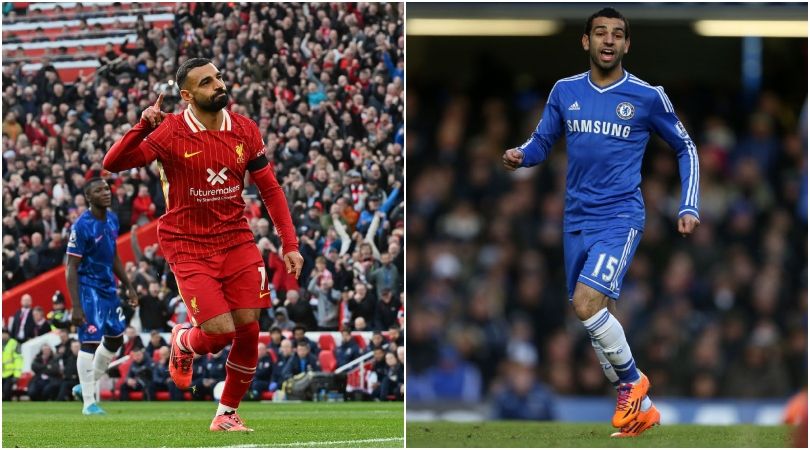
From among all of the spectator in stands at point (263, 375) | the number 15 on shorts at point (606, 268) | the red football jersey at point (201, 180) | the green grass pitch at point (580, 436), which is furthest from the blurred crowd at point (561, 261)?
the red football jersey at point (201, 180)

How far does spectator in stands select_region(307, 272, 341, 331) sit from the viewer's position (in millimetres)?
11688

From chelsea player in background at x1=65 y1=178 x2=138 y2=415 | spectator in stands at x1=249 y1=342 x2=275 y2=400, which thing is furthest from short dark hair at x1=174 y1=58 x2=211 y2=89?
spectator in stands at x1=249 y1=342 x2=275 y2=400

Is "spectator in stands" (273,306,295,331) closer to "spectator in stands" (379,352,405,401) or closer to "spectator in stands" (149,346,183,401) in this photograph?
"spectator in stands" (379,352,405,401)

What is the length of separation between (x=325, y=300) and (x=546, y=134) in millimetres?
4993

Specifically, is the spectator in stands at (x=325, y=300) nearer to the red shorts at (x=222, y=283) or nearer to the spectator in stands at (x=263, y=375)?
the spectator in stands at (x=263, y=375)

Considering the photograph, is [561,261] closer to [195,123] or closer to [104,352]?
[104,352]

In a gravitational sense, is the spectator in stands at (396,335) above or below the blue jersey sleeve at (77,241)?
below

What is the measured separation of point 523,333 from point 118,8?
6177mm

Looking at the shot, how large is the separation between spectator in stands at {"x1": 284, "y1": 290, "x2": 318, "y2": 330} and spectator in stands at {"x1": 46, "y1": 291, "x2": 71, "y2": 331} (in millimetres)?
2377

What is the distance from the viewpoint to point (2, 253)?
12.4m

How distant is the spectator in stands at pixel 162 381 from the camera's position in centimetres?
1233

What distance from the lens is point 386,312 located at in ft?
39.2

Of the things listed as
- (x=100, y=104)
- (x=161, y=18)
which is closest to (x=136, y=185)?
(x=100, y=104)

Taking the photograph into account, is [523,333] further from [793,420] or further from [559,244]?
[793,420]
